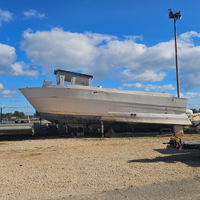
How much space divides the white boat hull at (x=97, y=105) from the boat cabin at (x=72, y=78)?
890 millimetres

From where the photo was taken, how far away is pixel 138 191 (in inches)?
130

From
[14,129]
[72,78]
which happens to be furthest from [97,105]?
[14,129]

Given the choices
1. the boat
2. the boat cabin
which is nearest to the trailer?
the boat

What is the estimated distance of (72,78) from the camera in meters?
11.7

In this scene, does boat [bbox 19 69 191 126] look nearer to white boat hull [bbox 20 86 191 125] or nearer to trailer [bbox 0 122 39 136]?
white boat hull [bbox 20 86 191 125]

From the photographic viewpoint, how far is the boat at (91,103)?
10922 millimetres

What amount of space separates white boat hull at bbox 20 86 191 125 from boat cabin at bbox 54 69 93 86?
2.92ft

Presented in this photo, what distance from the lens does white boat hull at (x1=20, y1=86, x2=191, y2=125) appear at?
10906mm

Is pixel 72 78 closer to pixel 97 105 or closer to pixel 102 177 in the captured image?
pixel 97 105

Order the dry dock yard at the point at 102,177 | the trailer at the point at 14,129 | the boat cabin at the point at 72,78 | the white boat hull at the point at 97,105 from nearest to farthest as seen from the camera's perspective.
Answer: the dry dock yard at the point at 102,177 < the trailer at the point at 14,129 < the white boat hull at the point at 97,105 < the boat cabin at the point at 72,78

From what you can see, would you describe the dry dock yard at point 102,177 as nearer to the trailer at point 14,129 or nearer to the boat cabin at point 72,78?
the trailer at point 14,129

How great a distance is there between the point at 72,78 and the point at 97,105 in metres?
2.50

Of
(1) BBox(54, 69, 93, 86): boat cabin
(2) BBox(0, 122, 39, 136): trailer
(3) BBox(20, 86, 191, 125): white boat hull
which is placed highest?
(1) BBox(54, 69, 93, 86): boat cabin

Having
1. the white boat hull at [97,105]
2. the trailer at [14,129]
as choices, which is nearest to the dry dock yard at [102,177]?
the trailer at [14,129]
